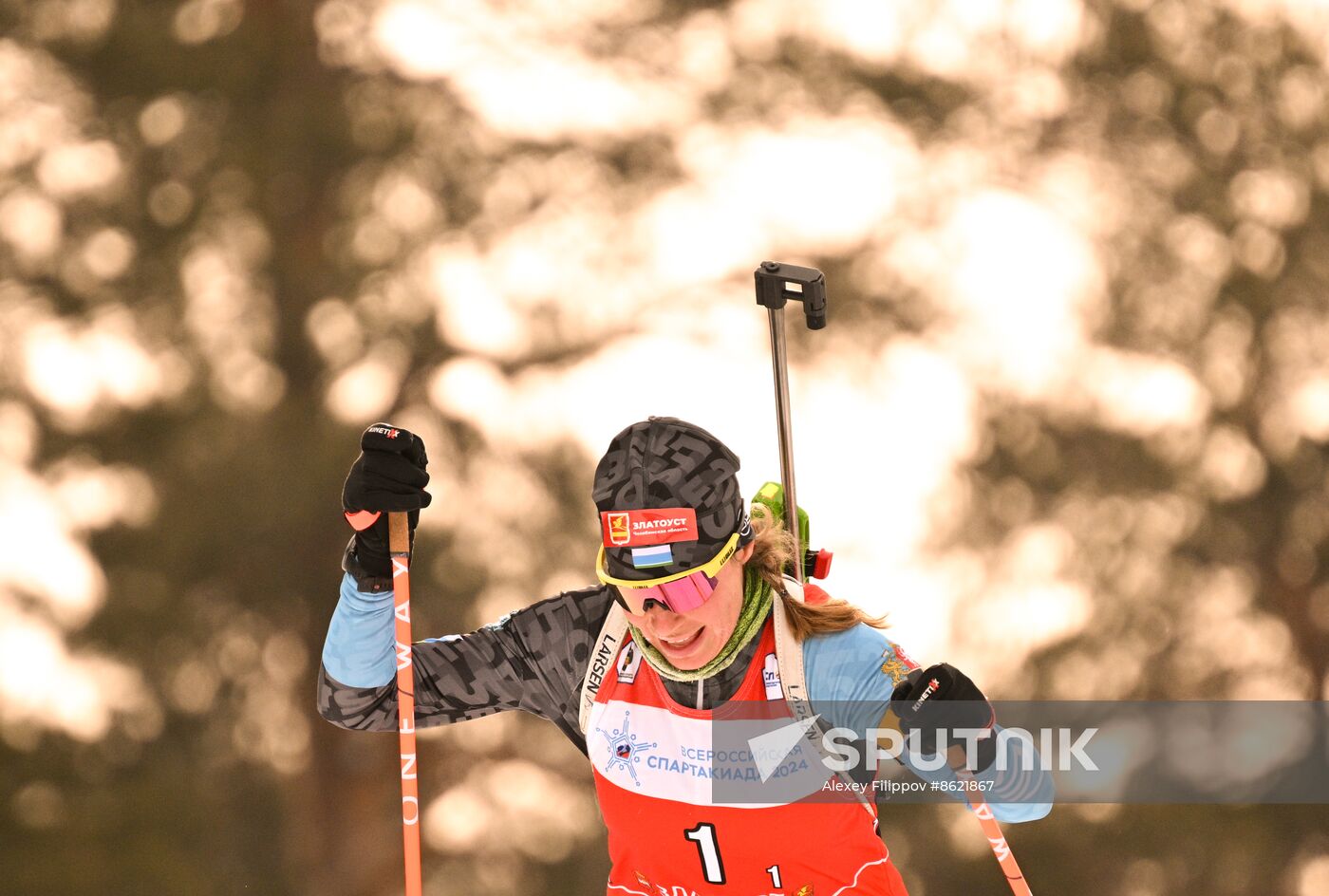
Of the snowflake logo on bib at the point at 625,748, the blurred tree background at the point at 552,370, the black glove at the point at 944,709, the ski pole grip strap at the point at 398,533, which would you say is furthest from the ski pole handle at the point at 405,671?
the blurred tree background at the point at 552,370

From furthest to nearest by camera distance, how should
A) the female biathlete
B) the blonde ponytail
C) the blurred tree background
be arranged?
1. the blurred tree background
2. the blonde ponytail
3. the female biathlete

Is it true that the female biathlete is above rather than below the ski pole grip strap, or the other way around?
below

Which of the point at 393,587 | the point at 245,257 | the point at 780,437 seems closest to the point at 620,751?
the point at 393,587

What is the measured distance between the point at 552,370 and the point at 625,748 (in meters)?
2.49

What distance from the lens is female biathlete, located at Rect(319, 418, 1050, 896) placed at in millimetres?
2039

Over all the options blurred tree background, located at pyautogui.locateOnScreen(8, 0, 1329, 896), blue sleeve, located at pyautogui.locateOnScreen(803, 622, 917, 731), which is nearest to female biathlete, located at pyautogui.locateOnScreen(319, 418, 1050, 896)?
blue sleeve, located at pyautogui.locateOnScreen(803, 622, 917, 731)

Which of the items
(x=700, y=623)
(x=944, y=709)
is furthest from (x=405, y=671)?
(x=944, y=709)

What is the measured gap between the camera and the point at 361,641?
217cm

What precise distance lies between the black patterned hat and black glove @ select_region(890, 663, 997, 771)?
32 cm

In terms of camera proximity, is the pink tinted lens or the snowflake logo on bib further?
the snowflake logo on bib

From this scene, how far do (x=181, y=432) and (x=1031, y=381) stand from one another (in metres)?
2.58

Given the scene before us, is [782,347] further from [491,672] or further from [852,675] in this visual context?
[491,672]

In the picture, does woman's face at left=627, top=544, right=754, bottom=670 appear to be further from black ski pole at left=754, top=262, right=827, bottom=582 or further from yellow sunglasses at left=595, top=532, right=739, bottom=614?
black ski pole at left=754, top=262, right=827, bottom=582

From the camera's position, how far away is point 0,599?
454cm
